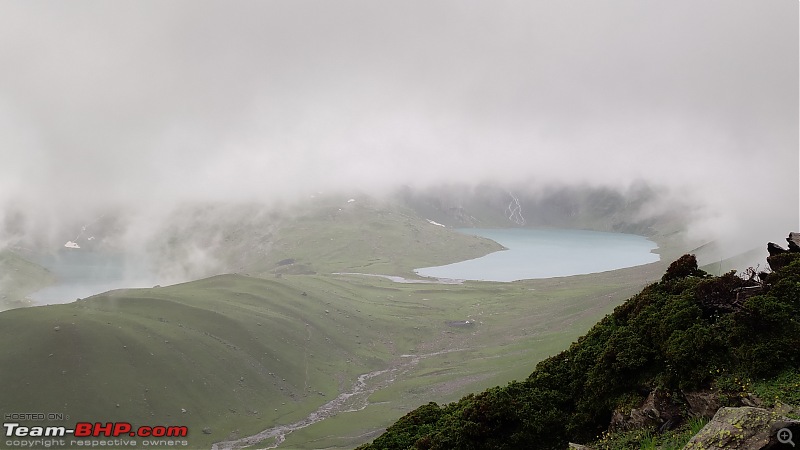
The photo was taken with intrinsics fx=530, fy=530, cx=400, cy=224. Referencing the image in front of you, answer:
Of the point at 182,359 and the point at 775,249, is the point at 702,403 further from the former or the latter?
the point at 182,359

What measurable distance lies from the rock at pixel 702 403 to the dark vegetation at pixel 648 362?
0.27 m

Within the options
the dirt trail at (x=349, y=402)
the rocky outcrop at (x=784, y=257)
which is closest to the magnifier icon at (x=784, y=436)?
the rocky outcrop at (x=784, y=257)

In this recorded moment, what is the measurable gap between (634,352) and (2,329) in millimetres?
118849

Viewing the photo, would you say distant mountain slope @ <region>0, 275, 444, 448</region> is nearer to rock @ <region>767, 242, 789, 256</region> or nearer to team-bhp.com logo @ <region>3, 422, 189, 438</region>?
team-bhp.com logo @ <region>3, 422, 189, 438</region>

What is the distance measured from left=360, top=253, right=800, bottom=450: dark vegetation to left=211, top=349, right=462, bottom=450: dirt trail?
75822mm

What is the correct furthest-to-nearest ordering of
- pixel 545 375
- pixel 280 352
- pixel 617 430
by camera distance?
pixel 280 352
pixel 545 375
pixel 617 430

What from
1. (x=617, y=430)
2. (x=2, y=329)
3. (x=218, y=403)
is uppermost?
(x=2, y=329)

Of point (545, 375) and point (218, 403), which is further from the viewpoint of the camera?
point (218, 403)

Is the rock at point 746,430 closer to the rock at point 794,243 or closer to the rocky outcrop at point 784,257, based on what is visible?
the rocky outcrop at point 784,257

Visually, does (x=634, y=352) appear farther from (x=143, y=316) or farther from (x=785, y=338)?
(x=143, y=316)

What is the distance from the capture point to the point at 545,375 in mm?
29031

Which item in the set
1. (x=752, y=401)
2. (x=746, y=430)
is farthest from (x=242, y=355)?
(x=746, y=430)

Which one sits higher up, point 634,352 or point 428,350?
point 634,352

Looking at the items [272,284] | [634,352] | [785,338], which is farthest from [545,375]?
[272,284]
